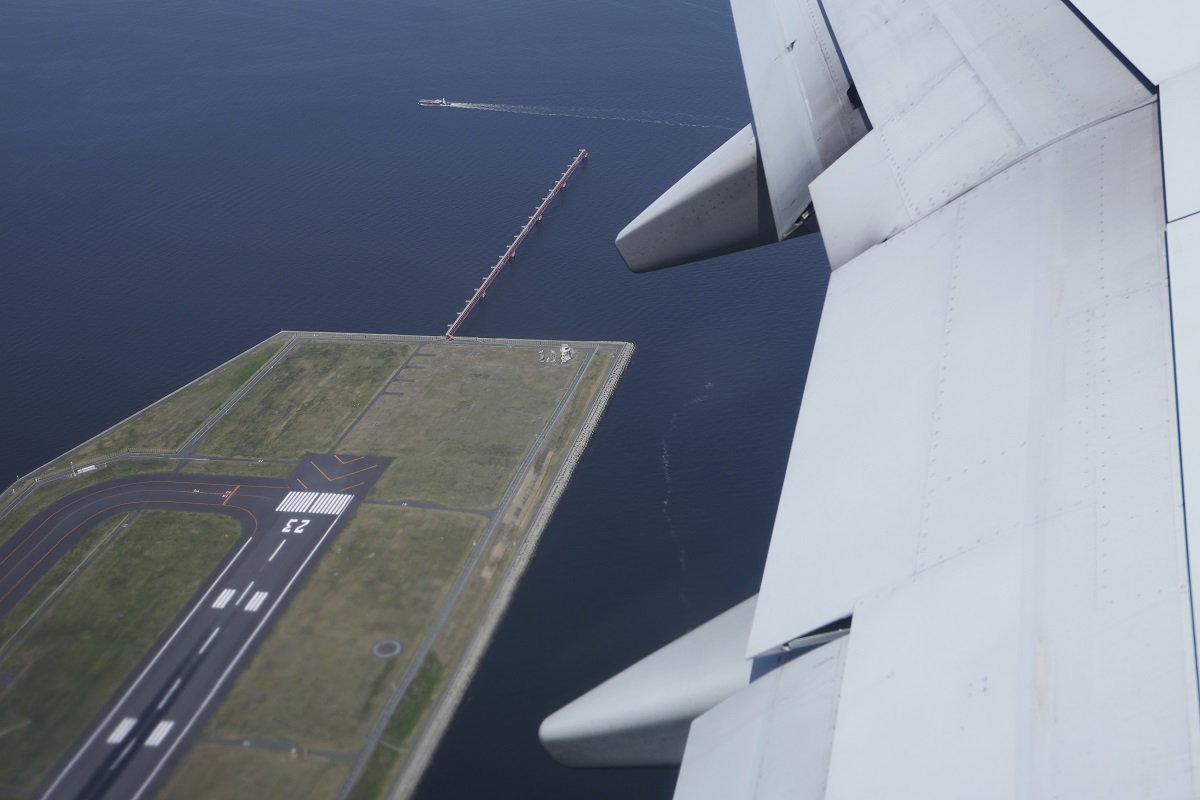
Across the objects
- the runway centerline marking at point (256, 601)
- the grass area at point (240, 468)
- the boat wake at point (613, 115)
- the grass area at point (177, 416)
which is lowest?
the runway centerline marking at point (256, 601)

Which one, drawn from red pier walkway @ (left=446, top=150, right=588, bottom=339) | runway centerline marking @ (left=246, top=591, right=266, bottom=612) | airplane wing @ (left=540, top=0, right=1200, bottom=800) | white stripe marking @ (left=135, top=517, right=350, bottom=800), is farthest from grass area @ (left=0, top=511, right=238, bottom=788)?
airplane wing @ (left=540, top=0, right=1200, bottom=800)

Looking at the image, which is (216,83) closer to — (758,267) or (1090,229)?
(758,267)

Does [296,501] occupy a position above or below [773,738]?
above

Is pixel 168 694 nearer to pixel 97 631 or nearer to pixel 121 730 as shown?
pixel 121 730

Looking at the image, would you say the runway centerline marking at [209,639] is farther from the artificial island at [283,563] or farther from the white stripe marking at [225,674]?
the white stripe marking at [225,674]

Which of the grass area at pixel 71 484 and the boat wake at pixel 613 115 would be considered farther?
the boat wake at pixel 613 115

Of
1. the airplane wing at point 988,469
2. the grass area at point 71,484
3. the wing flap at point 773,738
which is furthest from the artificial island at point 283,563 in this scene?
the wing flap at point 773,738

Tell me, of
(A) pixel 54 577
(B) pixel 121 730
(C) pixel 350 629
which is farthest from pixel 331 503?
(B) pixel 121 730
